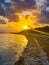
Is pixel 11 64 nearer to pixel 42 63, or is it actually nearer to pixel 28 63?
pixel 28 63

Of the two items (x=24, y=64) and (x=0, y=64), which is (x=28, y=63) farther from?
(x=0, y=64)

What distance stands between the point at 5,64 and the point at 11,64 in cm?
44

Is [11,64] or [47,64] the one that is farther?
[11,64]

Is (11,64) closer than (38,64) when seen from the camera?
No

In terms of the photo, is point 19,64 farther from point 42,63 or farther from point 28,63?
point 42,63

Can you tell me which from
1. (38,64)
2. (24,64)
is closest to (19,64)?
(24,64)

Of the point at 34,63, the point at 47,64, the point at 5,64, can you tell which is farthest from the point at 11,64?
the point at 47,64

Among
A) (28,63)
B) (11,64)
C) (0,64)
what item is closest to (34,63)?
(28,63)

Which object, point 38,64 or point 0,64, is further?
point 0,64

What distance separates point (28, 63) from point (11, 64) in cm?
106

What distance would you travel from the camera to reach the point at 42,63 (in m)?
11.4

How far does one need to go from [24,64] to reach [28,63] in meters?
0.33

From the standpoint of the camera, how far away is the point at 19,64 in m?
11.6

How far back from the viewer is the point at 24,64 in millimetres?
11375
